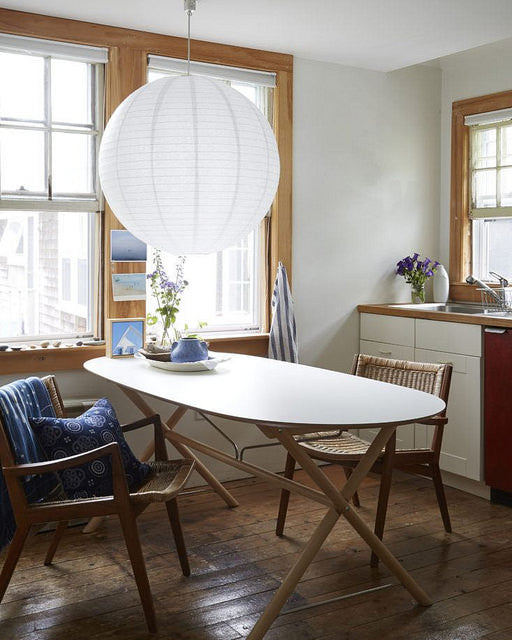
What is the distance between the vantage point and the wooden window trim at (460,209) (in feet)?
17.0

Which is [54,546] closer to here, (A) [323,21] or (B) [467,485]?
(B) [467,485]

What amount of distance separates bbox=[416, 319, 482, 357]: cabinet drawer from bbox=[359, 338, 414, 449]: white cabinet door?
12 centimetres

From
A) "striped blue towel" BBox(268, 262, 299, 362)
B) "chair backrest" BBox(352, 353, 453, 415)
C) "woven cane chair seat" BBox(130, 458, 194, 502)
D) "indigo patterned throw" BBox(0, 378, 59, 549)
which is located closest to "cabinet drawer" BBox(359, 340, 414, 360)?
"striped blue towel" BBox(268, 262, 299, 362)

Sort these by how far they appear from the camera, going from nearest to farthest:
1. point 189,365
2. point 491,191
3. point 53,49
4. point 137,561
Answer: point 137,561 → point 189,365 → point 53,49 → point 491,191

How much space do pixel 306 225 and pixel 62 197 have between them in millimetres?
1519

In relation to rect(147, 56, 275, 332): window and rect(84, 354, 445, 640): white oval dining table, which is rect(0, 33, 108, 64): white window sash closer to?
rect(147, 56, 275, 332): window

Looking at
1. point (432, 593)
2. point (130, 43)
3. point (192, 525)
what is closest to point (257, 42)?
point (130, 43)

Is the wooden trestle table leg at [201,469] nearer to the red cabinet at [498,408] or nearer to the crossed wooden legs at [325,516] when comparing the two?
the crossed wooden legs at [325,516]

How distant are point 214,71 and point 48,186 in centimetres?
116

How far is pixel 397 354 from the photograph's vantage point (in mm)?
4766

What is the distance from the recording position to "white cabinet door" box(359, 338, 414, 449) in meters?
4.66

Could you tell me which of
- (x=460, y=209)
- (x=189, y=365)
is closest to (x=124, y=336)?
(x=189, y=365)

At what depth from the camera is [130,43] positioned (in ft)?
13.5

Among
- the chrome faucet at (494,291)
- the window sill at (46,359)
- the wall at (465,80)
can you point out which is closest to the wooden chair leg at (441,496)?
the chrome faucet at (494,291)
